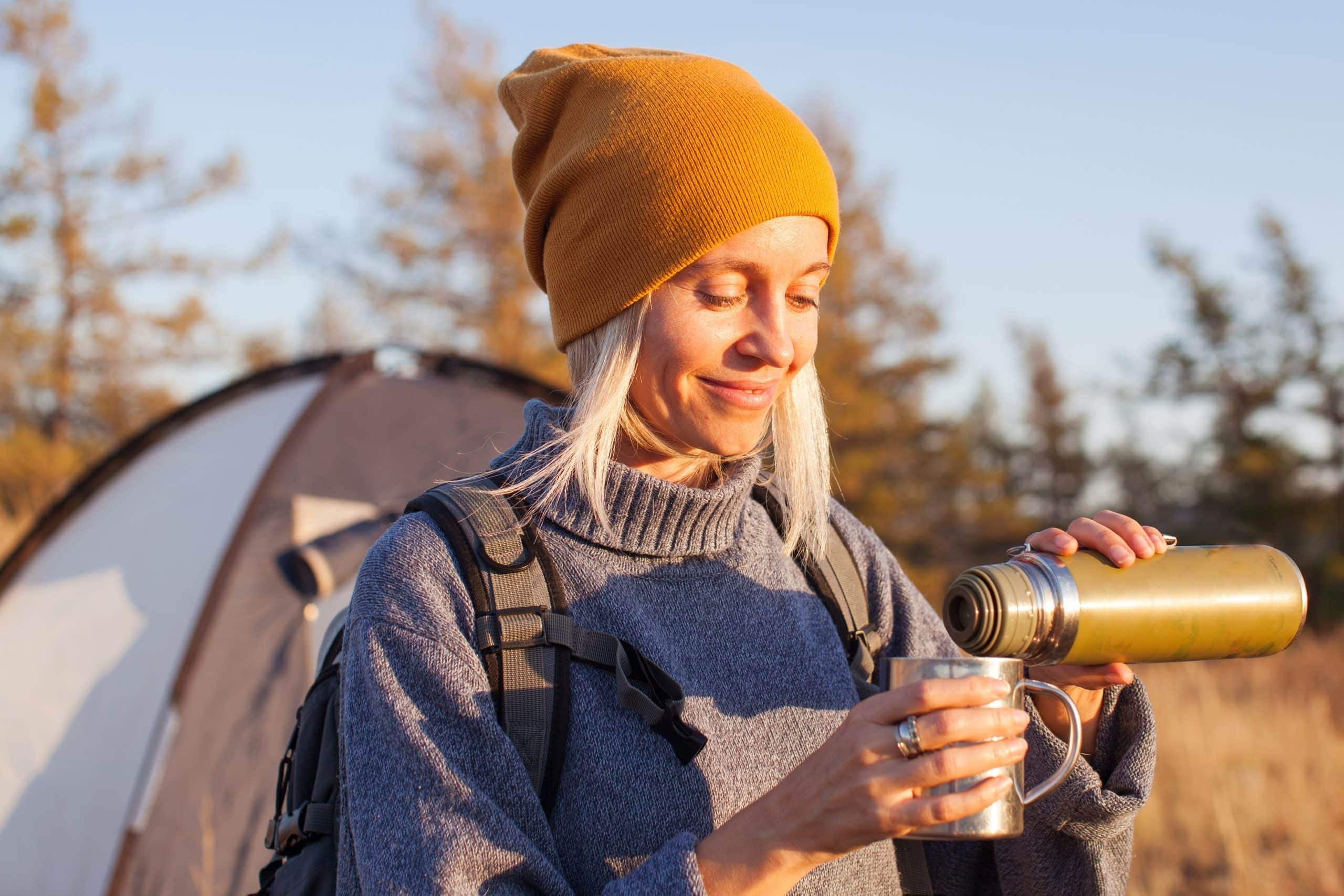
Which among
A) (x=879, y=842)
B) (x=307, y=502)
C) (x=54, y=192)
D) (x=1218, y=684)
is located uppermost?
(x=879, y=842)

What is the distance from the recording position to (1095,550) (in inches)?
59.2

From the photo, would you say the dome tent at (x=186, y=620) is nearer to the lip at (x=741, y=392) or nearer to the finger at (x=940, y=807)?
the lip at (x=741, y=392)

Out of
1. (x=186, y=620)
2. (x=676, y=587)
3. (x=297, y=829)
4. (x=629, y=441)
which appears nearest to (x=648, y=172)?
(x=629, y=441)

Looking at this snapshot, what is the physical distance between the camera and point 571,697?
1.52 metres

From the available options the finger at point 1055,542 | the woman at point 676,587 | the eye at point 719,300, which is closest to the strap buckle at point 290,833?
the woman at point 676,587

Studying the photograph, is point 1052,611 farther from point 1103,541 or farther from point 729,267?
point 729,267

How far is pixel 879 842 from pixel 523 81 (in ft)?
4.96

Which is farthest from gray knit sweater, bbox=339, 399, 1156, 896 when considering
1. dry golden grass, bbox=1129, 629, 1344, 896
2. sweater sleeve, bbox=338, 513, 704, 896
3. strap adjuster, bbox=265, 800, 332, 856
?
dry golden grass, bbox=1129, 629, 1344, 896

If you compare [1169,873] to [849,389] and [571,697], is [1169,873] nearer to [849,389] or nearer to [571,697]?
[571,697]

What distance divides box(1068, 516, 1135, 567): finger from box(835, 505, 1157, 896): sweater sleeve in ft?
0.98

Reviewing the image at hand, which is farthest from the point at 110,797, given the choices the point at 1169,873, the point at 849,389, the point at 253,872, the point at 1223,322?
the point at 1223,322

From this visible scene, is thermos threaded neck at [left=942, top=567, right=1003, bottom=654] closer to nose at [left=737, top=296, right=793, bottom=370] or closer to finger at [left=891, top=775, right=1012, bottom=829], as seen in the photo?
finger at [left=891, top=775, right=1012, bottom=829]

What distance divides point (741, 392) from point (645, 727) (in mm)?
561

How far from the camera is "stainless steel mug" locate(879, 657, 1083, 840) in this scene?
122 cm
